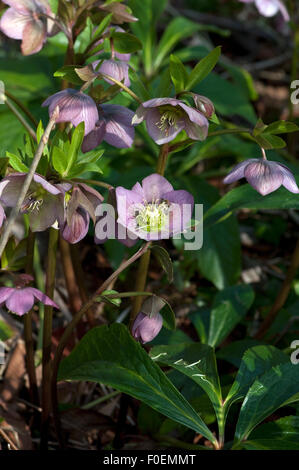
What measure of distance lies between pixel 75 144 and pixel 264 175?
0.27m

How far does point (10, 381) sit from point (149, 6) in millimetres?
1094

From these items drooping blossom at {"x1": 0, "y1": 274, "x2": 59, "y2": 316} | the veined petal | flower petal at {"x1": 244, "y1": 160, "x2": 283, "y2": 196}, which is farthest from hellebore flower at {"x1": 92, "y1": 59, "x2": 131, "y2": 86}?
drooping blossom at {"x1": 0, "y1": 274, "x2": 59, "y2": 316}

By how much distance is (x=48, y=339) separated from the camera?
98cm

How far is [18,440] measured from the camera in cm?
108

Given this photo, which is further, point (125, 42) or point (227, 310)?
point (227, 310)

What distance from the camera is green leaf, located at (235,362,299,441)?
0.89m

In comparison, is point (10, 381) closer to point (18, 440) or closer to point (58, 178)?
point (18, 440)

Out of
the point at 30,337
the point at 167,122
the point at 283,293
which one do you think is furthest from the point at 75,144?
the point at 283,293

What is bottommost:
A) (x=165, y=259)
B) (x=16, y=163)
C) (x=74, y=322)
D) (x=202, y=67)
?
(x=74, y=322)

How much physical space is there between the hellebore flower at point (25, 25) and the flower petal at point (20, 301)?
0.38 metres

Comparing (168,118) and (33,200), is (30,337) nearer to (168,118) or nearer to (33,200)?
(33,200)

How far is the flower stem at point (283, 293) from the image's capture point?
1.15 m

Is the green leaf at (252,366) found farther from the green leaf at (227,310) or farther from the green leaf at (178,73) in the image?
the green leaf at (178,73)

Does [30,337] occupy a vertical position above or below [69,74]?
below
